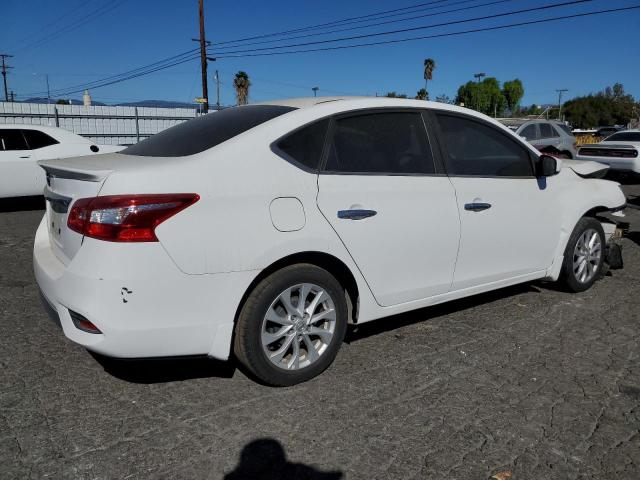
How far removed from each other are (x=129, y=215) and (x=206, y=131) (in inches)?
38.5

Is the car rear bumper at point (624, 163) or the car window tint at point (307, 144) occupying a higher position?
the car window tint at point (307, 144)

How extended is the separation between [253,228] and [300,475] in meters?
1.20

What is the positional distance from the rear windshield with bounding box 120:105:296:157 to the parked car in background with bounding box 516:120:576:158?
13485 mm

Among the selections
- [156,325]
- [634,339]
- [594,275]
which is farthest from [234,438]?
[594,275]

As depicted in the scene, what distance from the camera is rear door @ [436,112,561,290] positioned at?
12.3 ft

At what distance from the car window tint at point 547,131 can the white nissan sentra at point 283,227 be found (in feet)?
43.1

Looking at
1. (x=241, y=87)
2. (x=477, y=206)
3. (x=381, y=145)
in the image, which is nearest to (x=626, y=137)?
(x=477, y=206)

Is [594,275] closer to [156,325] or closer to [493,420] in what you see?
[493,420]

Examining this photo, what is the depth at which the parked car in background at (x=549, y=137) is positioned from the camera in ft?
51.5

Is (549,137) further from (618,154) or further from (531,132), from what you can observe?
(618,154)

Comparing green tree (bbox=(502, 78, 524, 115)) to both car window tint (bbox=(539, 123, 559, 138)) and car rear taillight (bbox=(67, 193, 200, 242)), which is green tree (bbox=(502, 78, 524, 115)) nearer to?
car window tint (bbox=(539, 123, 559, 138))

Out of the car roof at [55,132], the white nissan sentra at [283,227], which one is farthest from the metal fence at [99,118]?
the white nissan sentra at [283,227]

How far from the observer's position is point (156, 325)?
2.63 metres

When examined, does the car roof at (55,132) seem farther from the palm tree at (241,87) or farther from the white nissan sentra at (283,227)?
the palm tree at (241,87)
